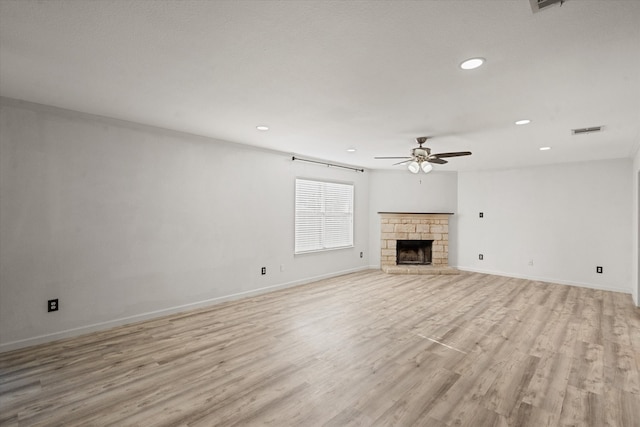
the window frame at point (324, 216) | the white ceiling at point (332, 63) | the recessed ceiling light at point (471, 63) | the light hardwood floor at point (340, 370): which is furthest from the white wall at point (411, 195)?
the recessed ceiling light at point (471, 63)

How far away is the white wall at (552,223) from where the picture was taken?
5664 millimetres

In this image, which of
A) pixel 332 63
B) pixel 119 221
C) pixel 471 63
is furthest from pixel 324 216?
pixel 471 63

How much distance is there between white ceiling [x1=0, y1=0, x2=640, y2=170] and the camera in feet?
5.39

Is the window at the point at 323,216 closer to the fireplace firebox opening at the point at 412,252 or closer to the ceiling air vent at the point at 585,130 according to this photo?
the fireplace firebox opening at the point at 412,252

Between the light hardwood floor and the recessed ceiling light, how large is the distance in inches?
96.0

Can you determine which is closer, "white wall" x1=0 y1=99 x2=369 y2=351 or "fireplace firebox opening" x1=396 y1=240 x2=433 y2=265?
"white wall" x1=0 y1=99 x2=369 y2=351

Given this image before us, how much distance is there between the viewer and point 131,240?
3.79m

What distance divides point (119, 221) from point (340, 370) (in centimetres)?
306

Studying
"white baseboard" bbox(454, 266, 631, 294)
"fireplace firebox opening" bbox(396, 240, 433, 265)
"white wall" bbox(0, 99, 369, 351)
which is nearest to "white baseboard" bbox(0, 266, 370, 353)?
"white wall" bbox(0, 99, 369, 351)

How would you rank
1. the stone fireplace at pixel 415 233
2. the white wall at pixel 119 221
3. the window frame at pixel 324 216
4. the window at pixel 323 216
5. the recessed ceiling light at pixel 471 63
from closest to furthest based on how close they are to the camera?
1. the recessed ceiling light at pixel 471 63
2. the white wall at pixel 119 221
3. the window frame at pixel 324 216
4. the window at pixel 323 216
5. the stone fireplace at pixel 415 233

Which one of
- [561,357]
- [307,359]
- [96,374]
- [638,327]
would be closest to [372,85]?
[307,359]

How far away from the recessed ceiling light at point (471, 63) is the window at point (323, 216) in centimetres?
392

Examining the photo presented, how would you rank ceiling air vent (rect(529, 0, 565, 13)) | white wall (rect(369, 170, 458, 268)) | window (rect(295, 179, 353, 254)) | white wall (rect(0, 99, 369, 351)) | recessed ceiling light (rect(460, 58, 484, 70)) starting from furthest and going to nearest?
white wall (rect(369, 170, 458, 268)) < window (rect(295, 179, 353, 254)) < white wall (rect(0, 99, 369, 351)) < recessed ceiling light (rect(460, 58, 484, 70)) < ceiling air vent (rect(529, 0, 565, 13))

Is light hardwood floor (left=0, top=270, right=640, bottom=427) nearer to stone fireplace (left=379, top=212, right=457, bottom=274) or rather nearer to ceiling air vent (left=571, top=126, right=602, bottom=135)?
ceiling air vent (left=571, top=126, right=602, bottom=135)
